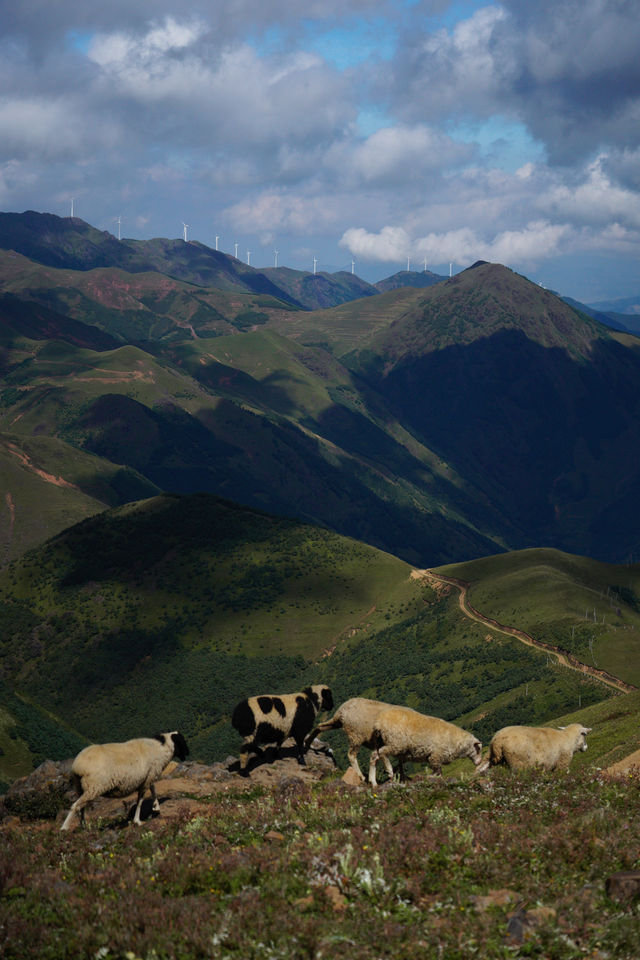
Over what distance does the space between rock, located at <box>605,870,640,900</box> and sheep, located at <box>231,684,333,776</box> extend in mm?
18769

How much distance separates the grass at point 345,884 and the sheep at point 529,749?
216 inches

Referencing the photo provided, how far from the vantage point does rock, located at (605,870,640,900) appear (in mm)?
12122

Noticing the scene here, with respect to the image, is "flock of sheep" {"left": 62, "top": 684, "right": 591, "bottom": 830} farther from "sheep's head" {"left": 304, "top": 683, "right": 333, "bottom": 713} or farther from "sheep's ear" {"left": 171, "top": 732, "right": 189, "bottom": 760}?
"sheep's head" {"left": 304, "top": 683, "right": 333, "bottom": 713}

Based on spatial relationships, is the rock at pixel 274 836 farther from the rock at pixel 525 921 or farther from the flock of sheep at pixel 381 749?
the flock of sheep at pixel 381 749

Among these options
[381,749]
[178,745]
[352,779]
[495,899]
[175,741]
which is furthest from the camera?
[178,745]

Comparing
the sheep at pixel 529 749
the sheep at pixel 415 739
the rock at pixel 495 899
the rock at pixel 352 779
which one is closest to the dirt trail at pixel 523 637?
the sheep at pixel 529 749

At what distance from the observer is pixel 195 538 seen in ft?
568

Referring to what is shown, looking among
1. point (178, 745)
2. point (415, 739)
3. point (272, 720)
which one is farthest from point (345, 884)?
point (272, 720)

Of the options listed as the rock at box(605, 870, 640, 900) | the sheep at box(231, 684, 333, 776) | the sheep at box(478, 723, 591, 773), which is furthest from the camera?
the sheep at box(231, 684, 333, 776)

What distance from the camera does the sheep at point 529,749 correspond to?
23.8m

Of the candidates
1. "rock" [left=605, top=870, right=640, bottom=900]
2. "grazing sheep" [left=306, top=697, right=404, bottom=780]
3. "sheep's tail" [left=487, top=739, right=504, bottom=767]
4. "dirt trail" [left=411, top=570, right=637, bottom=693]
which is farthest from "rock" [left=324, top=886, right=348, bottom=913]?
"dirt trail" [left=411, top=570, right=637, bottom=693]

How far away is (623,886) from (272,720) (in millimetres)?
20029

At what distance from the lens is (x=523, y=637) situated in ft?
366

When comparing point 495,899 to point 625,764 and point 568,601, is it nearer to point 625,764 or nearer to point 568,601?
point 625,764
